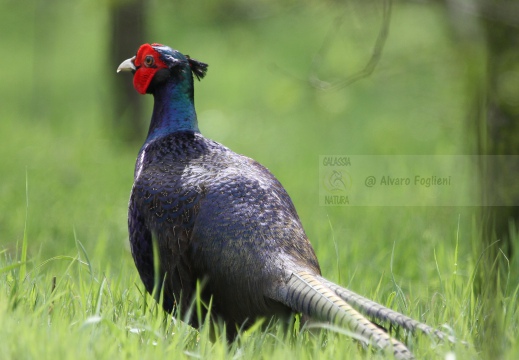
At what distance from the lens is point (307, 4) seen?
5195 mm

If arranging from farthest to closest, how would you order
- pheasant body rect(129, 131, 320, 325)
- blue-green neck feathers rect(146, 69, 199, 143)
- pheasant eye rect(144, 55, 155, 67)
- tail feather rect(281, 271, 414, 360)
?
pheasant eye rect(144, 55, 155, 67) < blue-green neck feathers rect(146, 69, 199, 143) < pheasant body rect(129, 131, 320, 325) < tail feather rect(281, 271, 414, 360)

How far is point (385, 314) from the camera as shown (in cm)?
299

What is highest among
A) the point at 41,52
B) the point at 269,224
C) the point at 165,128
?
the point at 41,52

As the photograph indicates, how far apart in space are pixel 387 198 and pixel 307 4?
2.76m

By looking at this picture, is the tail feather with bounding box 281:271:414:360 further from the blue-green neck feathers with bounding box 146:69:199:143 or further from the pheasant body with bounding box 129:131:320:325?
the blue-green neck feathers with bounding box 146:69:199:143

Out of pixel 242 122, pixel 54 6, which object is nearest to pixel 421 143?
pixel 242 122

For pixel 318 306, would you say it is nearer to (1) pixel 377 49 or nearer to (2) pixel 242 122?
(1) pixel 377 49

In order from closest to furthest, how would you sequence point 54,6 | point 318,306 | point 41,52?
point 318,306, point 54,6, point 41,52

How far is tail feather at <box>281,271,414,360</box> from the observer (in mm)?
2850

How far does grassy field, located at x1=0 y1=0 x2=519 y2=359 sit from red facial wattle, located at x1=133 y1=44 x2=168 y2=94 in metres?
0.83

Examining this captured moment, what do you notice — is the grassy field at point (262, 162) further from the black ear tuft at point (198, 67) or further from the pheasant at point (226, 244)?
the black ear tuft at point (198, 67)

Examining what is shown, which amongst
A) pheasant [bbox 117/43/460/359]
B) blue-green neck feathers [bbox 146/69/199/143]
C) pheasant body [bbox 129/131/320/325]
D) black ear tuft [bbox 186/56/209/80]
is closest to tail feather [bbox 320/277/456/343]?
pheasant [bbox 117/43/460/359]

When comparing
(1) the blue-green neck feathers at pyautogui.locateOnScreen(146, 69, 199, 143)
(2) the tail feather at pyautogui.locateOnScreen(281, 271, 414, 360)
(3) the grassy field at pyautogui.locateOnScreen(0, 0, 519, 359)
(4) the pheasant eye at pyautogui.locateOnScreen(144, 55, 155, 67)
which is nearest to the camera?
(2) the tail feather at pyautogui.locateOnScreen(281, 271, 414, 360)

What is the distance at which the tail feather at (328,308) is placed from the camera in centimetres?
285
